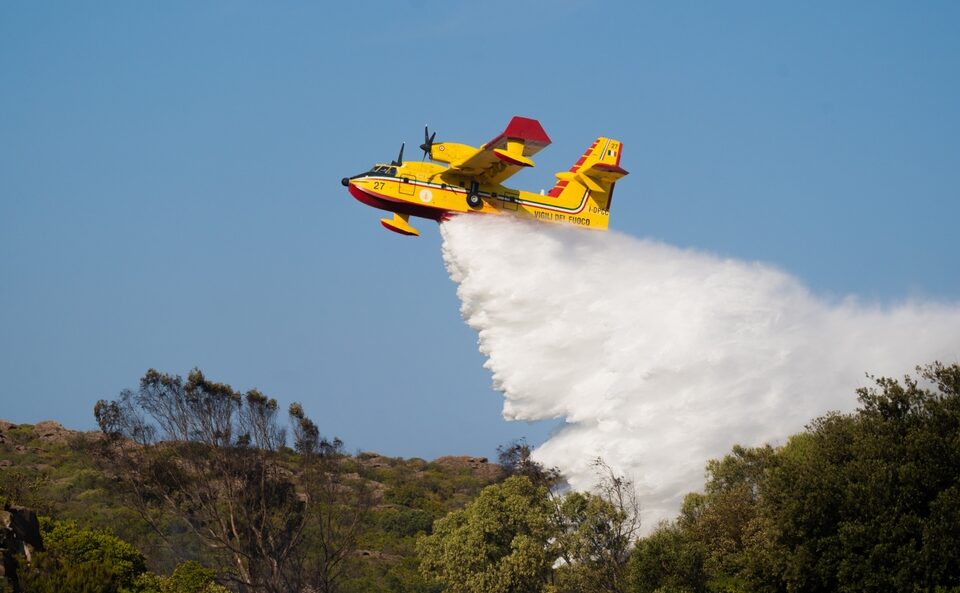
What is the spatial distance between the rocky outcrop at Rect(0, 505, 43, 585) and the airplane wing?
57.3 feet

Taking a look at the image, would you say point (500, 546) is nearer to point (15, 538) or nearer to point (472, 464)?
point (15, 538)

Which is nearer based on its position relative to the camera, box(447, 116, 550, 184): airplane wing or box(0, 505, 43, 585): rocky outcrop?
box(0, 505, 43, 585): rocky outcrop

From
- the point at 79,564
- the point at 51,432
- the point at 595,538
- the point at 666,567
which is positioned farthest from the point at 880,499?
the point at 51,432

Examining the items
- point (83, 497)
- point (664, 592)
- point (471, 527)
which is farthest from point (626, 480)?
point (83, 497)

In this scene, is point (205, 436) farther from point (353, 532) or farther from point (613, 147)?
point (613, 147)

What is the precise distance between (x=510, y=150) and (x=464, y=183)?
9.41ft

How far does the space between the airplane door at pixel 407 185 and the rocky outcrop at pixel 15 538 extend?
16147mm

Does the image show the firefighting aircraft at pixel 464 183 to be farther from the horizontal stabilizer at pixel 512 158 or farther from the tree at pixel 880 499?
the tree at pixel 880 499

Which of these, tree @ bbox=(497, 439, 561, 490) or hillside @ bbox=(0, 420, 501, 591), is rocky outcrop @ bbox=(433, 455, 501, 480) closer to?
hillside @ bbox=(0, 420, 501, 591)

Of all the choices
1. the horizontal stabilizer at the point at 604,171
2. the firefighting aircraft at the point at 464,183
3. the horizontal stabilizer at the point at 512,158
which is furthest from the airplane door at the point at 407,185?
the horizontal stabilizer at the point at 604,171

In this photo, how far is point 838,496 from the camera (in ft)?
97.5

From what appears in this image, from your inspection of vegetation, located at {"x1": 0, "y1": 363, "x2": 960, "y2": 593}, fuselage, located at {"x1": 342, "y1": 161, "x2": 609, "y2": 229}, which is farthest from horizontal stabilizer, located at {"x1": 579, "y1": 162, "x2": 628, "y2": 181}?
vegetation, located at {"x1": 0, "y1": 363, "x2": 960, "y2": 593}

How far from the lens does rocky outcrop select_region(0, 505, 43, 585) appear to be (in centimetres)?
2661

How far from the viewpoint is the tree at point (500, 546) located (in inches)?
1412
